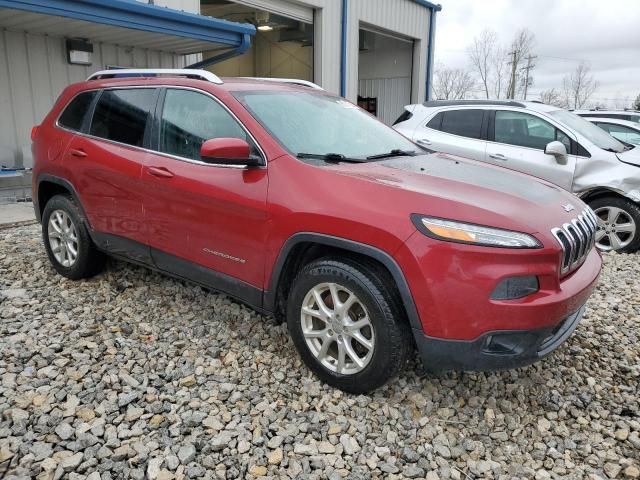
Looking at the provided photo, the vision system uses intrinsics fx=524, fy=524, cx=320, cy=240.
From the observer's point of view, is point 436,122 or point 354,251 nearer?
point 354,251

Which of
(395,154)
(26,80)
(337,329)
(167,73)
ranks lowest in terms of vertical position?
(337,329)

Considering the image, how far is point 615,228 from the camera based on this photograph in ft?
19.3

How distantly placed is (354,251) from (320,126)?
1.15 metres

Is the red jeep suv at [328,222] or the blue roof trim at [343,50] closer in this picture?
the red jeep suv at [328,222]

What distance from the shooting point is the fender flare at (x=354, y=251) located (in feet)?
8.31

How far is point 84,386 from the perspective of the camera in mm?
2977

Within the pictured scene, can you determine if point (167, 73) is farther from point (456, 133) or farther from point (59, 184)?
point (456, 133)

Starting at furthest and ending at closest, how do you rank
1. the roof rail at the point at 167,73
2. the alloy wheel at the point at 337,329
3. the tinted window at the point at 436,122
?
the tinted window at the point at 436,122 → the roof rail at the point at 167,73 → the alloy wheel at the point at 337,329

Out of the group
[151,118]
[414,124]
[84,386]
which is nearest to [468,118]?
[414,124]

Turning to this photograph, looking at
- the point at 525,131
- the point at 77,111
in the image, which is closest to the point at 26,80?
the point at 77,111

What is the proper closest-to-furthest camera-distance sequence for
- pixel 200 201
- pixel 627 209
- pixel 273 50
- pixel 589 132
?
pixel 200 201, pixel 627 209, pixel 589 132, pixel 273 50

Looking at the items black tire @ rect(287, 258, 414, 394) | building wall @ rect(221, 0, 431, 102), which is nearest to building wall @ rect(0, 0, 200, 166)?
building wall @ rect(221, 0, 431, 102)

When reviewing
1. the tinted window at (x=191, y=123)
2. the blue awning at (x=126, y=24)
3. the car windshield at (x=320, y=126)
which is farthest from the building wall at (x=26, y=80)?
the car windshield at (x=320, y=126)

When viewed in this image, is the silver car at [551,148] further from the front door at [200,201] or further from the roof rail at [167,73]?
the front door at [200,201]
